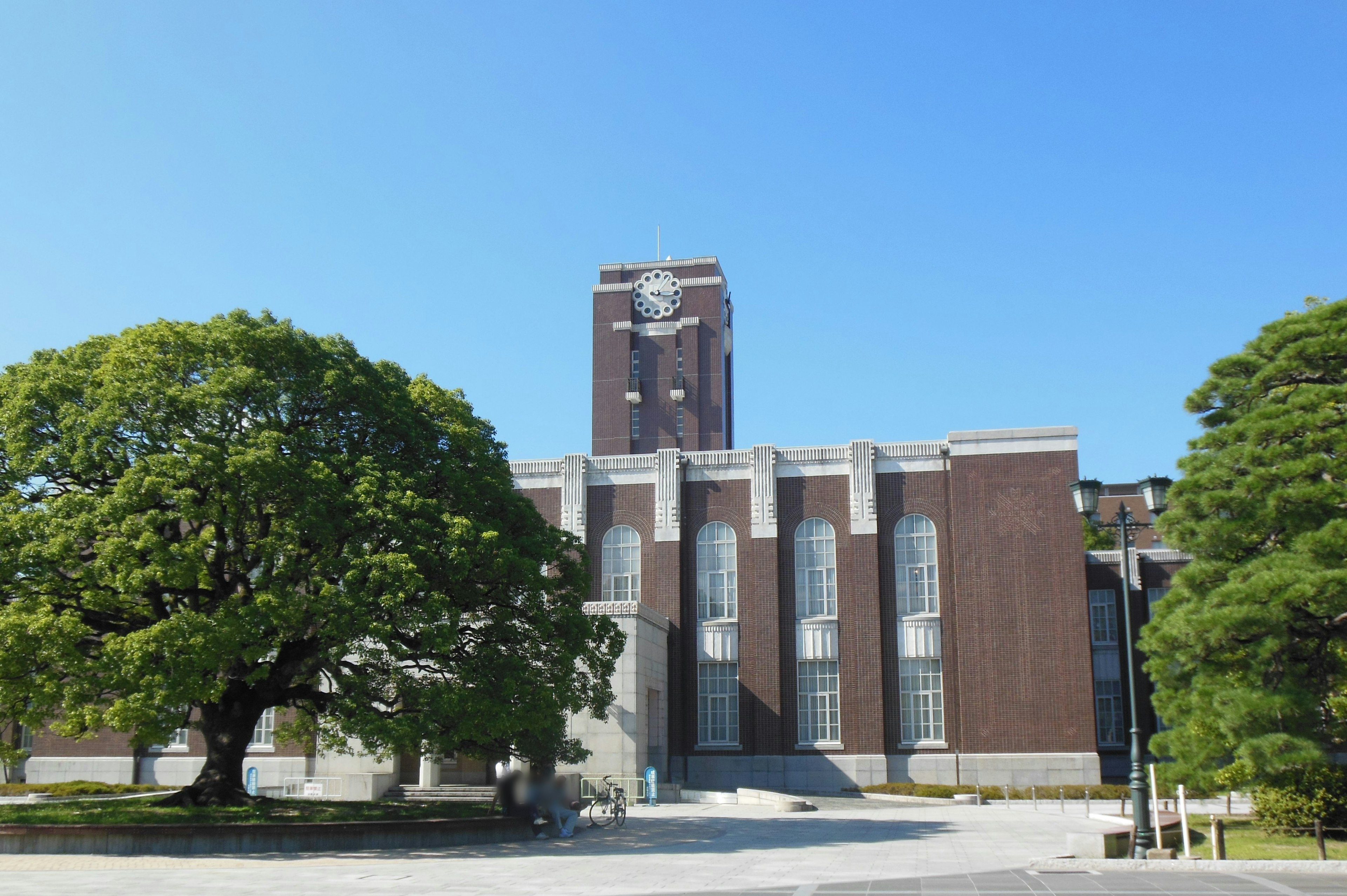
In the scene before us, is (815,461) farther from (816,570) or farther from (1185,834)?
(1185,834)

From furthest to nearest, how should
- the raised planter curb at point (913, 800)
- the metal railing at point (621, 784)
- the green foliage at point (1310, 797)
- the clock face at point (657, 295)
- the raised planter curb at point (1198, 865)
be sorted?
the clock face at point (657, 295) < the raised planter curb at point (913, 800) < the metal railing at point (621, 784) < the green foliage at point (1310, 797) < the raised planter curb at point (1198, 865)

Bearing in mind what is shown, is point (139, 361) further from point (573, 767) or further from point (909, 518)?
point (909, 518)

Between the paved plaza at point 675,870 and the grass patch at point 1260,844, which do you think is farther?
the grass patch at point 1260,844

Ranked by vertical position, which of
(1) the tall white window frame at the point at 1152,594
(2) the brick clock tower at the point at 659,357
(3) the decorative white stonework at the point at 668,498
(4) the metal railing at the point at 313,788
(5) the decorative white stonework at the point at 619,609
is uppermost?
(2) the brick clock tower at the point at 659,357

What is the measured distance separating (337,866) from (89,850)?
477 cm

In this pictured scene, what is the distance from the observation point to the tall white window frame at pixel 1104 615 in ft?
141

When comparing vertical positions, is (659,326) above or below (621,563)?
above

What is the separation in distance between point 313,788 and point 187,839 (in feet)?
51.5

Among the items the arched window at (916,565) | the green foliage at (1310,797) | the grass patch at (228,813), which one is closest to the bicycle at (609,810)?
the grass patch at (228,813)

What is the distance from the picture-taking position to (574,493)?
42.7m

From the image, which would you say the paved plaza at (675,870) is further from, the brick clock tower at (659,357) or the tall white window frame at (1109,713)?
the brick clock tower at (659,357)

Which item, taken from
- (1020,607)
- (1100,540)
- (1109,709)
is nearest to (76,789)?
(1020,607)

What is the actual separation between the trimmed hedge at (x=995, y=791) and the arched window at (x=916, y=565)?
6.23 meters

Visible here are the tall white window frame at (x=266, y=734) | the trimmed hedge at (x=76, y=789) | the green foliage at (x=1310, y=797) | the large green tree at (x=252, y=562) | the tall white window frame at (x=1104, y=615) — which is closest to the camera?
the green foliage at (x=1310, y=797)
